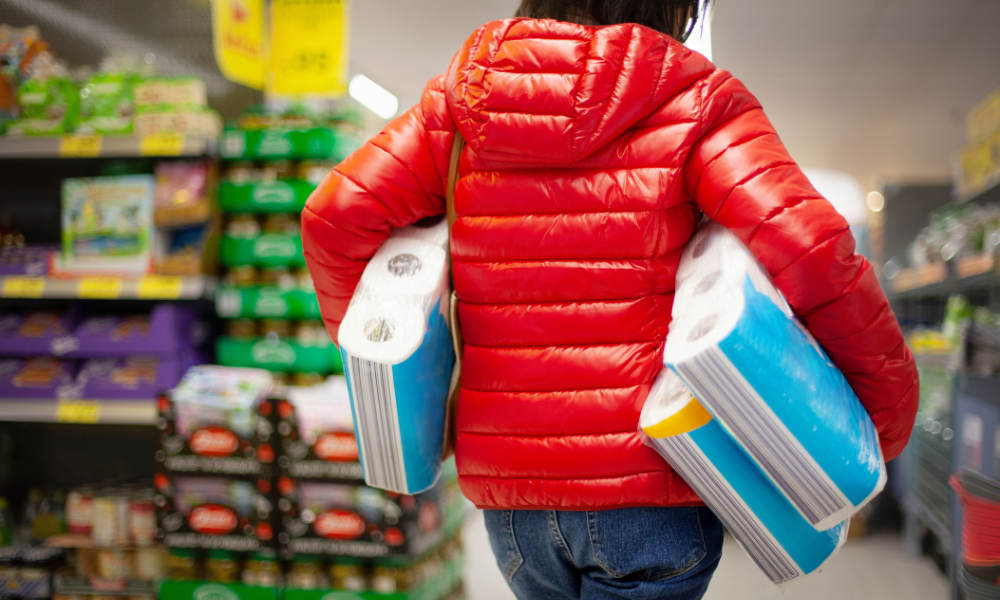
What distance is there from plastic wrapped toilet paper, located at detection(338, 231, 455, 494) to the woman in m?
0.06

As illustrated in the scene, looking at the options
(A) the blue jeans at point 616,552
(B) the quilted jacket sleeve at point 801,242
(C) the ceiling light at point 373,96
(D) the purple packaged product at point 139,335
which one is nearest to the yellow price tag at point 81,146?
(D) the purple packaged product at point 139,335

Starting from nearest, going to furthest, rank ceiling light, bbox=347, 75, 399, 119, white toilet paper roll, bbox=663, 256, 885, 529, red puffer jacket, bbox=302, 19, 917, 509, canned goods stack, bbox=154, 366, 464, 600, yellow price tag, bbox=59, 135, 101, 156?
white toilet paper roll, bbox=663, 256, 885, 529, red puffer jacket, bbox=302, 19, 917, 509, canned goods stack, bbox=154, 366, 464, 600, yellow price tag, bbox=59, 135, 101, 156, ceiling light, bbox=347, 75, 399, 119

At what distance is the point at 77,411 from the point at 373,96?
6.01 metres

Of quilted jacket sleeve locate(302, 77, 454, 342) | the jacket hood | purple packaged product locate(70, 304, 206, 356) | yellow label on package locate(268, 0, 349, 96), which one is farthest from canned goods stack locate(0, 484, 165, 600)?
the jacket hood

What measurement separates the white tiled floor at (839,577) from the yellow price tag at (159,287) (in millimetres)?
1691

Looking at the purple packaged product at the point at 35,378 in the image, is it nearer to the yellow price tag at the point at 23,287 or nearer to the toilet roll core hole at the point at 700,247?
the yellow price tag at the point at 23,287

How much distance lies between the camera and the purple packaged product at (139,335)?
279 centimetres

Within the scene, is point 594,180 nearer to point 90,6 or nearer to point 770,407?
point 770,407

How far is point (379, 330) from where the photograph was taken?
3.84 feet

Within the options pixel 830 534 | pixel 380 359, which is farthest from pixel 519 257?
pixel 830 534

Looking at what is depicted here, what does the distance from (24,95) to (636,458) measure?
287 centimetres

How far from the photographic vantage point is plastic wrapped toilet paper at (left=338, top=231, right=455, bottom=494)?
115 cm

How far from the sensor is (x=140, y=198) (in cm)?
284

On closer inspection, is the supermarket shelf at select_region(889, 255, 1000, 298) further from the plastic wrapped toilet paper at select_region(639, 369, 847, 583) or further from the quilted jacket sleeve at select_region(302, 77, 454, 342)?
the quilted jacket sleeve at select_region(302, 77, 454, 342)
